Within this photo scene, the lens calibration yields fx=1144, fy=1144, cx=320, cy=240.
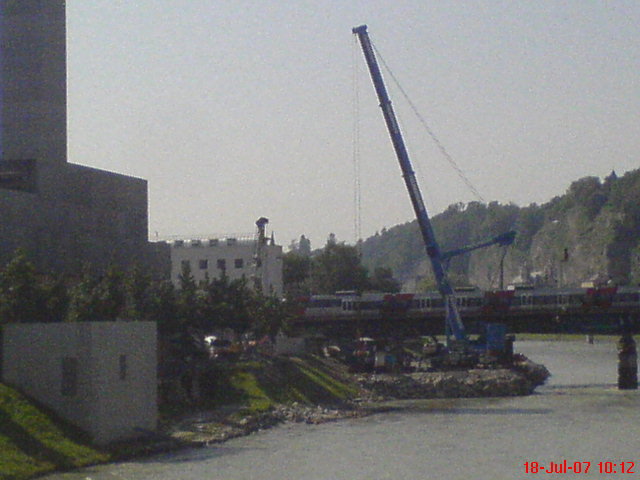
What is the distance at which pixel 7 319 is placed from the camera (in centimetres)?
3462

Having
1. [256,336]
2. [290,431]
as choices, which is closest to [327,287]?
[256,336]

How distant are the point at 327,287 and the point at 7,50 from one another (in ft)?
245

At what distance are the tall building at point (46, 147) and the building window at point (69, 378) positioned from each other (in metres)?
17.6

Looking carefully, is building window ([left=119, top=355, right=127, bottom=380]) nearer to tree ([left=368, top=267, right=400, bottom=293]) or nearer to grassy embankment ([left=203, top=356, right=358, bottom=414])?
grassy embankment ([left=203, top=356, right=358, bottom=414])

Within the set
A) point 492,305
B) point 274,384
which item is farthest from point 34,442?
point 492,305

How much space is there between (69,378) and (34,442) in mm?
2330

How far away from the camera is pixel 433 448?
34031mm

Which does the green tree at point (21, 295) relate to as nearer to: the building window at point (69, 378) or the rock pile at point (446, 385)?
the building window at point (69, 378)

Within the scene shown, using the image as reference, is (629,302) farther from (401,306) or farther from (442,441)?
(442,441)

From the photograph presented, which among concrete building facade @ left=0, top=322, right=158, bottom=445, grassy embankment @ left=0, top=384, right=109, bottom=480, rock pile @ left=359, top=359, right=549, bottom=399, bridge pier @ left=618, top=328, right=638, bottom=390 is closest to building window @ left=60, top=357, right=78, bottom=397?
concrete building facade @ left=0, top=322, right=158, bottom=445

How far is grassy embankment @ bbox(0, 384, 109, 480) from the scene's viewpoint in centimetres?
2739

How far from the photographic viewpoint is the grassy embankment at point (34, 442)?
27391 mm

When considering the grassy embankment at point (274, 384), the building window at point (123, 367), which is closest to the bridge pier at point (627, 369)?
the grassy embankment at point (274, 384)

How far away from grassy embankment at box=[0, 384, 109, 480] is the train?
1666 inches
